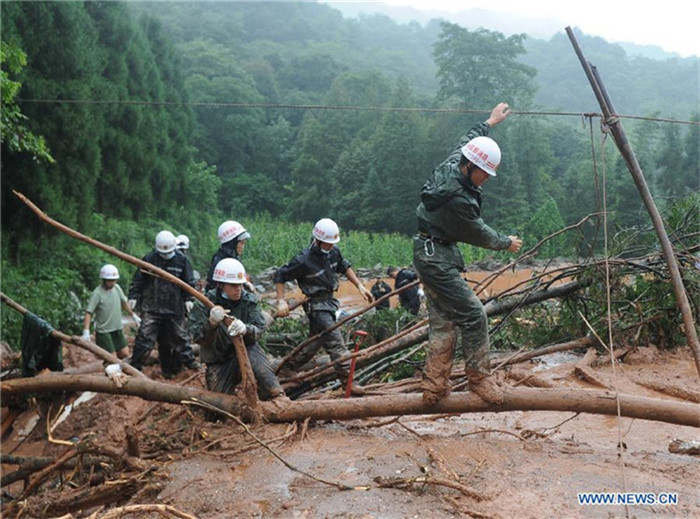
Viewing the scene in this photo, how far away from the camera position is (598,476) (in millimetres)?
4090

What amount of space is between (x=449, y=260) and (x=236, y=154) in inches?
1676

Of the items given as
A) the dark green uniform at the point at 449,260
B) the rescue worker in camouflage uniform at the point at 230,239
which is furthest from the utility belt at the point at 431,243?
the rescue worker in camouflage uniform at the point at 230,239

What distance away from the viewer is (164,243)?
7.47 m

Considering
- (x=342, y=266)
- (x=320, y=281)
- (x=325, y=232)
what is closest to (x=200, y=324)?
(x=320, y=281)

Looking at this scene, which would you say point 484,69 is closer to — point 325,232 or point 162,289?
point 162,289

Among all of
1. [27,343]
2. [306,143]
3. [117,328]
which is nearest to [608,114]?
[27,343]

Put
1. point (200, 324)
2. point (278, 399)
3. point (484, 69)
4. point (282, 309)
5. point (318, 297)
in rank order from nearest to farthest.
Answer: point (200, 324)
point (278, 399)
point (282, 309)
point (318, 297)
point (484, 69)

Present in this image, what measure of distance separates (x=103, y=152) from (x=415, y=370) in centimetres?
1689

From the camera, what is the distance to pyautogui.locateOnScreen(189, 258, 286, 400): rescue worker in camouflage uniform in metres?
5.26

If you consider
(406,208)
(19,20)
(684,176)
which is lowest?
(406,208)

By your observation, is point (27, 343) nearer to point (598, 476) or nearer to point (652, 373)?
point (598, 476)

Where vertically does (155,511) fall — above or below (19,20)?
below

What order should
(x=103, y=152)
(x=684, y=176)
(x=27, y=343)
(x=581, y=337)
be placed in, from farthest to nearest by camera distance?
(x=684, y=176) → (x=103, y=152) → (x=581, y=337) → (x=27, y=343)

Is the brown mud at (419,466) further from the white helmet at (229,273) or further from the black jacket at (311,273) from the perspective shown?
the black jacket at (311,273)
